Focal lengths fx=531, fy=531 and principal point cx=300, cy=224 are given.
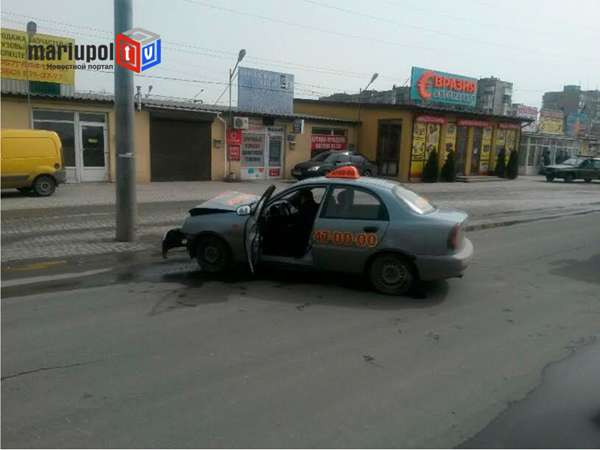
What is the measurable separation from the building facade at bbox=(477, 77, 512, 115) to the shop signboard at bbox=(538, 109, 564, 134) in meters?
14.1

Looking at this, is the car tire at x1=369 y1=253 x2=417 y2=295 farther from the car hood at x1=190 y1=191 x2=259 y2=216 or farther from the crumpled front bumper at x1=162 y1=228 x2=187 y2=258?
the crumpled front bumper at x1=162 y1=228 x2=187 y2=258

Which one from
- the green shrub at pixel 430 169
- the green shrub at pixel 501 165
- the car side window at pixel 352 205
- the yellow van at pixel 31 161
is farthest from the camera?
the green shrub at pixel 501 165

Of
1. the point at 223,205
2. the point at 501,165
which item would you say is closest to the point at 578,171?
the point at 501,165

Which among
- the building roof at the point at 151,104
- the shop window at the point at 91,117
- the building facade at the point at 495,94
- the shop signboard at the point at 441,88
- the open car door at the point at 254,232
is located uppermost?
the building facade at the point at 495,94

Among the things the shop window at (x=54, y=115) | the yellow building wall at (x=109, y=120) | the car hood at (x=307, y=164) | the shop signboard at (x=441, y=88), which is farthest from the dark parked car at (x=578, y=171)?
the shop window at (x=54, y=115)

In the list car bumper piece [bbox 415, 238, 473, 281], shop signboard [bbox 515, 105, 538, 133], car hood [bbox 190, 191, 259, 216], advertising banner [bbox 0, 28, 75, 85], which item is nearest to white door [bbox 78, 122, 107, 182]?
advertising banner [bbox 0, 28, 75, 85]

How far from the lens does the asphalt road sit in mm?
3486

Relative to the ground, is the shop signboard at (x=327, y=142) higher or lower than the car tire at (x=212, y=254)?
higher

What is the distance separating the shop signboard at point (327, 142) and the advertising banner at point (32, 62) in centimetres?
1208

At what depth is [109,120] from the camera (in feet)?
67.1

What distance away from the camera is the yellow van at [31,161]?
15000 mm

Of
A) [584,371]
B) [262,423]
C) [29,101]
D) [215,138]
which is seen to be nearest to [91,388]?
[262,423]

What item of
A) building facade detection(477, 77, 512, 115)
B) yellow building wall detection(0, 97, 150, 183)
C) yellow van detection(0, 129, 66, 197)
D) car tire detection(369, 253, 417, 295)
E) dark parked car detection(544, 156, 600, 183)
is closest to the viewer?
car tire detection(369, 253, 417, 295)

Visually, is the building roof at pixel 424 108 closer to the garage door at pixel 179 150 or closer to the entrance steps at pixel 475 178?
the entrance steps at pixel 475 178
